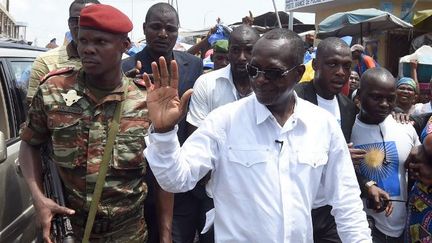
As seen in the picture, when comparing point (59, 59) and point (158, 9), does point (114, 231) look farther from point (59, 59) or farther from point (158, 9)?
point (158, 9)

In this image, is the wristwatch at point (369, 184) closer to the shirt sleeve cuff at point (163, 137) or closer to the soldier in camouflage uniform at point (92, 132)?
the soldier in camouflage uniform at point (92, 132)

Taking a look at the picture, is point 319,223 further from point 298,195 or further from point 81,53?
point 81,53

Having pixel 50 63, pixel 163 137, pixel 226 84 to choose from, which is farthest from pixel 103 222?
pixel 50 63

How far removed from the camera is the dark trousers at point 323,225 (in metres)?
2.99

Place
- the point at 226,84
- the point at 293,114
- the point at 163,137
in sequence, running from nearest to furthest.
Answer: the point at 163,137 < the point at 293,114 < the point at 226,84

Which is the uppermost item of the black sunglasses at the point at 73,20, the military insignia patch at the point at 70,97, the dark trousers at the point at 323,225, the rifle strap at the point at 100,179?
the black sunglasses at the point at 73,20

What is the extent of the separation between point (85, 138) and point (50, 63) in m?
1.23

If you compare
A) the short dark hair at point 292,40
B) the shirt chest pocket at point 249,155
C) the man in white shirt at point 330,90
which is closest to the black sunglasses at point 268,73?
the short dark hair at point 292,40

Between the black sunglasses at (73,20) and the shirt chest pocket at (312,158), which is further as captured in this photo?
the black sunglasses at (73,20)

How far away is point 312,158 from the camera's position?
2.15 metres

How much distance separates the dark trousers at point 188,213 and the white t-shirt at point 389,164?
A: 106 centimetres

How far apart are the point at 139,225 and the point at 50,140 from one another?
2.00 ft

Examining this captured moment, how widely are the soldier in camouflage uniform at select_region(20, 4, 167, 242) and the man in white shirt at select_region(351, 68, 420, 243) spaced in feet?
4.96

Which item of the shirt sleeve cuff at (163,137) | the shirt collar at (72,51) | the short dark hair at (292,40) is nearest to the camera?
the shirt sleeve cuff at (163,137)
